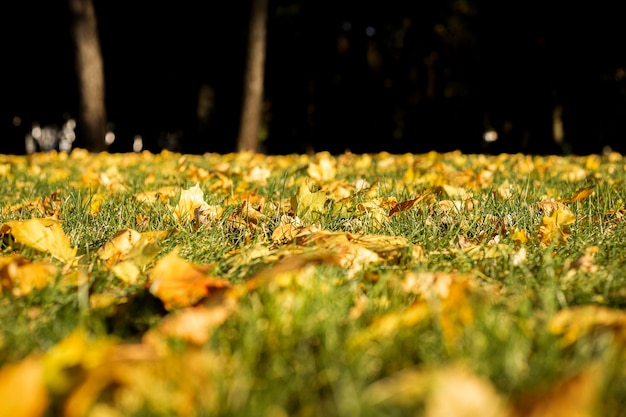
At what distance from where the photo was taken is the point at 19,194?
2877 millimetres

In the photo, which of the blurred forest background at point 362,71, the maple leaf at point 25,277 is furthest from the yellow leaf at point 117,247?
the blurred forest background at point 362,71

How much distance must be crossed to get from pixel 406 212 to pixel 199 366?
1339mm

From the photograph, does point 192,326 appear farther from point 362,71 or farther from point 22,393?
point 362,71

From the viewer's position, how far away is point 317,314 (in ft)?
3.20

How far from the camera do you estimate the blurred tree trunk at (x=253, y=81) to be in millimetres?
10062

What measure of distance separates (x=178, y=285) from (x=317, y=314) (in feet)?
0.99

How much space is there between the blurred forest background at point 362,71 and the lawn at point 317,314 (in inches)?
431

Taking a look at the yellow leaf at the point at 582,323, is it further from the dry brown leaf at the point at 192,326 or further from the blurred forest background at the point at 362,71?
the blurred forest background at the point at 362,71

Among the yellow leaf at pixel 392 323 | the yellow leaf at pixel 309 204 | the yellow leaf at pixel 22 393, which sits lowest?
the yellow leaf at pixel 22 393

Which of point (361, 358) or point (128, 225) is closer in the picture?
point (361, 358)

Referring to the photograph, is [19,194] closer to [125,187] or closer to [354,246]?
[125,187]

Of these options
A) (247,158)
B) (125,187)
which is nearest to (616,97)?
(247,158)

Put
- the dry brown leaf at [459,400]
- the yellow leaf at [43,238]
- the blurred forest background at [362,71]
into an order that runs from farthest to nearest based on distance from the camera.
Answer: the blurred forest background at [362,71] < the yellow leaf at [43,238] < the dry brown leaf at [459,400]

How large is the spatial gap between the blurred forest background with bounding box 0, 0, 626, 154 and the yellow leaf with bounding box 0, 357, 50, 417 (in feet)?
39.2
